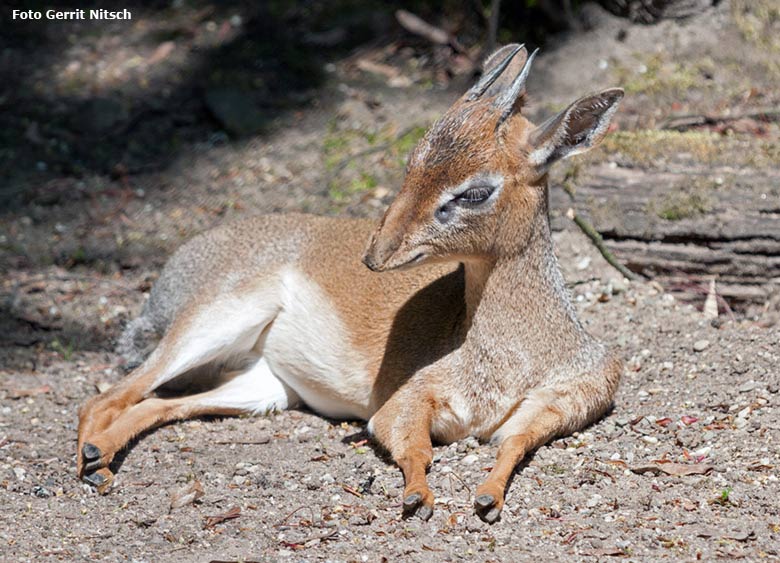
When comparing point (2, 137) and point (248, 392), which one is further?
point (2, 137)

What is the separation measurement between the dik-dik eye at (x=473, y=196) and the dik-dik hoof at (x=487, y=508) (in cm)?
140

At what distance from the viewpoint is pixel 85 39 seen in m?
11.3

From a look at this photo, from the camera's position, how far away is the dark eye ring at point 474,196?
514 centimetres

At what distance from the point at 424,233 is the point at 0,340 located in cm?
373

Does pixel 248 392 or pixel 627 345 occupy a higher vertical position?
pixel 248 392

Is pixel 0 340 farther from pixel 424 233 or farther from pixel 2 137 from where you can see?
pixel 424 233

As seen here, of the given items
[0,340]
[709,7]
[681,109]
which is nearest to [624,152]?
[681,109]

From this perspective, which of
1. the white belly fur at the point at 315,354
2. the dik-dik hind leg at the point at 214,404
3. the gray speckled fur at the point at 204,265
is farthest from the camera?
the gray speckled fur at the point at 204,265

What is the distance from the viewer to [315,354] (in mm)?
6215

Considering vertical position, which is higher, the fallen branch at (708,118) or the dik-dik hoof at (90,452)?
the dik-dik hoof at (90,452)

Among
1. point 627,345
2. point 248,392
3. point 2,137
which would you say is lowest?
point 627,345

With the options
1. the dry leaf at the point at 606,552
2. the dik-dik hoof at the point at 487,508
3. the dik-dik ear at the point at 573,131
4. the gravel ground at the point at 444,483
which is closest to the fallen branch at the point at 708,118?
the gravel ground at the point at 444,483

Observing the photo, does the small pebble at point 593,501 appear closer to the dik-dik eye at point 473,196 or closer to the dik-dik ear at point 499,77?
the dik-dik eye at point 473,196

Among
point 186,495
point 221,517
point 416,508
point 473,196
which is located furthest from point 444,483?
point 473,196
